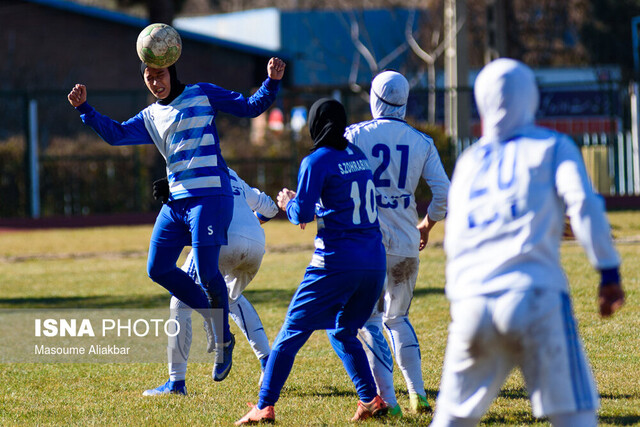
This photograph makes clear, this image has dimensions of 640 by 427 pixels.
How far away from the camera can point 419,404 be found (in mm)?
5543

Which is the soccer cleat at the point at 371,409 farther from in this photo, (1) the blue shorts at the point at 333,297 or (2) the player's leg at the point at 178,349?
(2) the player's leg at the point at 178,349

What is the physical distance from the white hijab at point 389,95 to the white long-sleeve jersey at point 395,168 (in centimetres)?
5

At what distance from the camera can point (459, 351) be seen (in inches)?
143

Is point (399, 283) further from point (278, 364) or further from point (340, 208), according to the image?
point (278, 364)

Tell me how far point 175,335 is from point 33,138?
53.8ft

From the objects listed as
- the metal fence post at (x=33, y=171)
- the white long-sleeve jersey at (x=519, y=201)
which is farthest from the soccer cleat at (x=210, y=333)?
the metal fence post at (x=33, y=171)

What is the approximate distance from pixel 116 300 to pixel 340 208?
6.15 meters

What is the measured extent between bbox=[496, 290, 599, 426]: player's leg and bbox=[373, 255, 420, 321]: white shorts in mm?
2108

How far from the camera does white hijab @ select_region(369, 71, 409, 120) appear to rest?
5.62 m

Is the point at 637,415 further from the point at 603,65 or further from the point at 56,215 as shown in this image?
the point at 603,65

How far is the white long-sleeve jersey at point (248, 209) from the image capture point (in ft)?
20.8

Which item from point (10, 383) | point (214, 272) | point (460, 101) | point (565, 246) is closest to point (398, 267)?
point (214, 272)

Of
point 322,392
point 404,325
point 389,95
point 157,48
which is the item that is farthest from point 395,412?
point 157,48

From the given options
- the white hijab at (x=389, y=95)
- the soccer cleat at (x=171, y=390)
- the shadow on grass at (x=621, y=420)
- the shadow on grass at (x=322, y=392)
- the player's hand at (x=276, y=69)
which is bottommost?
the shadow on grass at (x=322, y=392)
